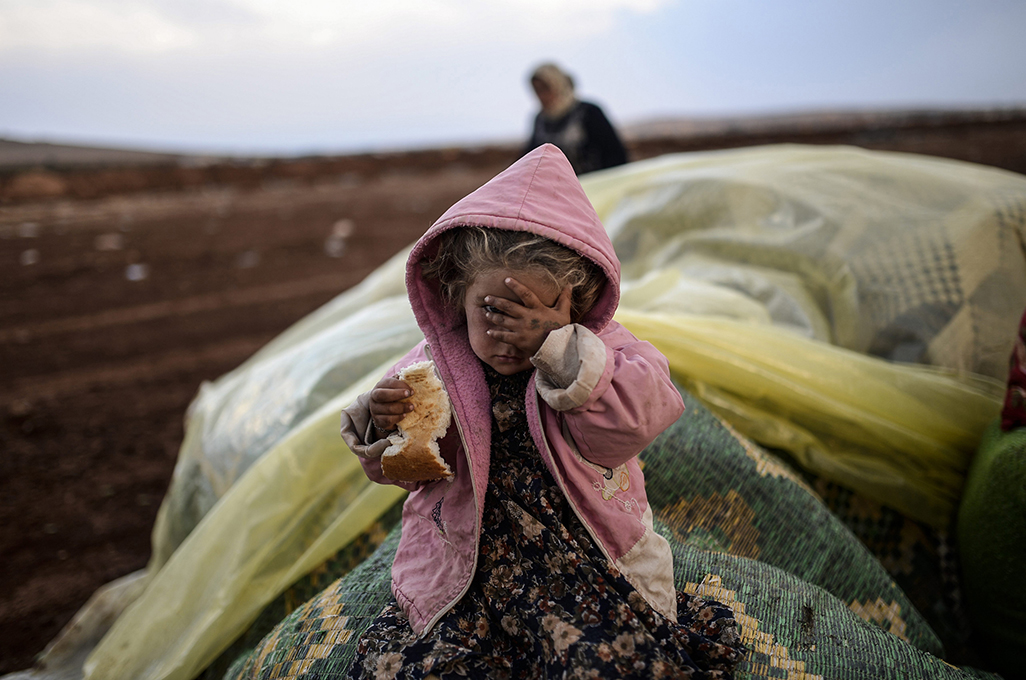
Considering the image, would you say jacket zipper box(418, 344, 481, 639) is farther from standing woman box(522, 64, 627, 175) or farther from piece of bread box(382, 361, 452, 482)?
standing woman box(522, 64, 627, 175)

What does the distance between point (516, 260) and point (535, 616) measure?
57cm

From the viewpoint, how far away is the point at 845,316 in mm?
2223

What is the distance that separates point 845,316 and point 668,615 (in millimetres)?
1511

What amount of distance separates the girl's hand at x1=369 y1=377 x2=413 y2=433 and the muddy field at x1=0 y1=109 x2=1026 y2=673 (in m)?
1.73

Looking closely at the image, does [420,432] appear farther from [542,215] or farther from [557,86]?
[557,86]

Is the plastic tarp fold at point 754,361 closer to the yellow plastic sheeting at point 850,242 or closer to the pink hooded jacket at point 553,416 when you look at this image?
the yellow plastic sheeting at point 850,242

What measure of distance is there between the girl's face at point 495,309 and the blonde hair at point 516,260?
0.5 inches

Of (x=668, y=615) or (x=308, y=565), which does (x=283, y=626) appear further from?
(x=668, y=615)

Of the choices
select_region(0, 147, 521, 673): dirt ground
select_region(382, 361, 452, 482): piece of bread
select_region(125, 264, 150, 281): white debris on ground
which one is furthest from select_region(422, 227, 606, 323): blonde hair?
select_region(125, 264, 150, 281): white debris on ground

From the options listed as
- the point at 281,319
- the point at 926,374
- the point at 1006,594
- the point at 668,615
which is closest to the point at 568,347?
the point at 668,615

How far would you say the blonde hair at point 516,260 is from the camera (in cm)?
104

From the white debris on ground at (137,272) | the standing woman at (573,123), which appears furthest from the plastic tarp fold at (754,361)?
the white debris on ground at (137,272)

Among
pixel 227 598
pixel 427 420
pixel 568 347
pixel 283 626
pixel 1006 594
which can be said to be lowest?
pixel 1006 594

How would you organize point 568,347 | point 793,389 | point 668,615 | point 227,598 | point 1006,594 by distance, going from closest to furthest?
1. point 568,347
2. point 668,615
3. point 1006,594
4. point 227,598
5. point 793,389
